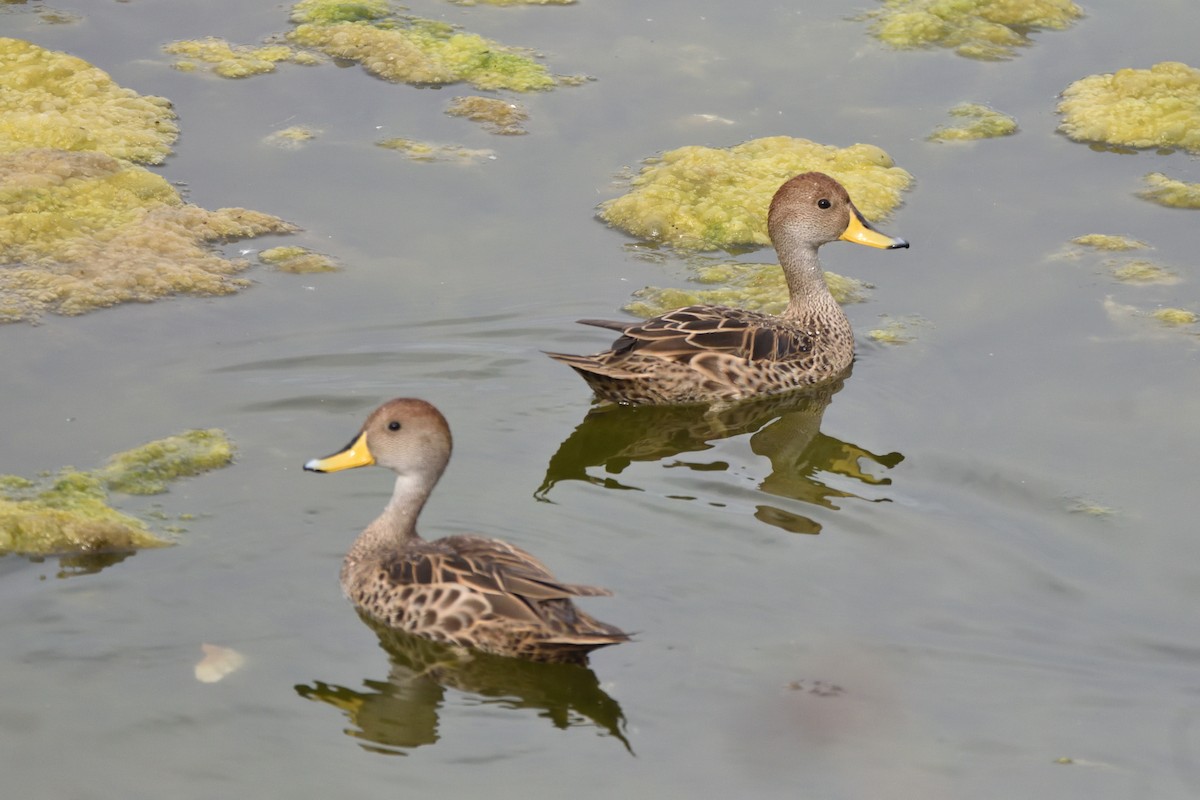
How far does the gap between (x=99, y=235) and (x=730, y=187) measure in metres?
3.86

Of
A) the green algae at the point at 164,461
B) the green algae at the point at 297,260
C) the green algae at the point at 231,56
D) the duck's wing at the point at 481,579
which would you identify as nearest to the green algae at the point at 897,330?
the green algae at the point at 297,260

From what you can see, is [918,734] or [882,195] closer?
[918,734]

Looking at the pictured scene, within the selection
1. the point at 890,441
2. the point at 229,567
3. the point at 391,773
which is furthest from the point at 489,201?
the point at 391,773

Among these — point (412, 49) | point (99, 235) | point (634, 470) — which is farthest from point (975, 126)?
point (99, 235)

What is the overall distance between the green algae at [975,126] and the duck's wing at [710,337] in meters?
3.00

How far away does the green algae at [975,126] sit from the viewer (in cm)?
1074

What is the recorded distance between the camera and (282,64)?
11.3 metres

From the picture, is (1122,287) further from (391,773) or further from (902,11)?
(391,773)

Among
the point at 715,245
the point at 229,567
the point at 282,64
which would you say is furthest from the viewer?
the point at 282,64

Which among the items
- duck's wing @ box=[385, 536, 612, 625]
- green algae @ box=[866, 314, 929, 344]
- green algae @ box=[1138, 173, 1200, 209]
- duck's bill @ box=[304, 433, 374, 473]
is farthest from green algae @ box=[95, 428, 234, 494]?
green algae @ box=[1138, 173, 1200, 209]

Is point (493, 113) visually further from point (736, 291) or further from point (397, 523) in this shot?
point (397, 523)

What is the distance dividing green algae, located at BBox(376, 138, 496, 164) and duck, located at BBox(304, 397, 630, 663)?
4235mm

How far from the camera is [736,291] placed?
925 centimetres

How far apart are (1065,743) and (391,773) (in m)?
2.33
